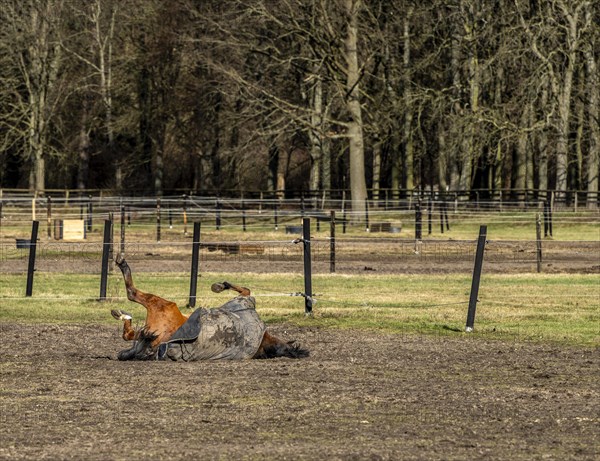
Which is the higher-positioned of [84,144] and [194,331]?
[84,144]

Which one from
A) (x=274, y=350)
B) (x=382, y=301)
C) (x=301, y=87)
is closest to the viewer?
(x=274, y=350)

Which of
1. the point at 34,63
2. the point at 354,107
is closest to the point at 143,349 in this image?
the point at 354,107

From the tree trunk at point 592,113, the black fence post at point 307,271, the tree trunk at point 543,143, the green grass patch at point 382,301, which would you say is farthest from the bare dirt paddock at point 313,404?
the tree trunk at point 543,143

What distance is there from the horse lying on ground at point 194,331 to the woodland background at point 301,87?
34.4 meters

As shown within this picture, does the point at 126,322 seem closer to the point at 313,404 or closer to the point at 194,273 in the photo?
the point at 313,404

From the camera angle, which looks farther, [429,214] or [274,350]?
[429,214]

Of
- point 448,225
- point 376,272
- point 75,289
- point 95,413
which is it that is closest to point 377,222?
point 448,225

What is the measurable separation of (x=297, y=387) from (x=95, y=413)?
224 centimetres

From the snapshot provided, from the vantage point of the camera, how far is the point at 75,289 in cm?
2427

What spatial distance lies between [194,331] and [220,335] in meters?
0.36

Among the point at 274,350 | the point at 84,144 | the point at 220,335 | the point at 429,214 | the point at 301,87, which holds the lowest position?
the point at 274,350

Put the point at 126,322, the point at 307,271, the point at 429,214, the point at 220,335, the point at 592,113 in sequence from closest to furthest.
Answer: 1. the point at 126,322
2. the point at 220,335
3. the point at 307,271
4. the point at 429,214
5. the point at 592,113

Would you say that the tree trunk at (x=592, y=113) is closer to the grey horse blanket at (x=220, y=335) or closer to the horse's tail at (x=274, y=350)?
the horse's tail at (x=274, y=350)

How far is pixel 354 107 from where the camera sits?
49.7 m
